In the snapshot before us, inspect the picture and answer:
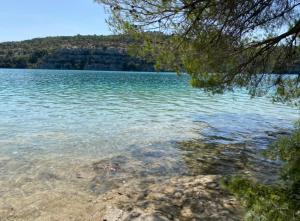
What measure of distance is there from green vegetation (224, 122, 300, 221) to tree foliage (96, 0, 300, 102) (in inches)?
125

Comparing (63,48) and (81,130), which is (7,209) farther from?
(63,48)

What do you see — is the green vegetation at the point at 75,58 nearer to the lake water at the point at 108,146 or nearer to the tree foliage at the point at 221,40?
the lake water at the point at 108,146

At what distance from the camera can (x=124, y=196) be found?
8219 millimetres

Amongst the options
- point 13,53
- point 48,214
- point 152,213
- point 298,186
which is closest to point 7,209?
point 48,214

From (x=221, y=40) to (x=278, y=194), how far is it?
517 centimetres

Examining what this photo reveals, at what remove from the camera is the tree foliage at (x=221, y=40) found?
8038mm

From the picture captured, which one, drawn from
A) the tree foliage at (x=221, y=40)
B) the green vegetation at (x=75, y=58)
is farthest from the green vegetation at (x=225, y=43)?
the green vegetation at (x=75, y=58)

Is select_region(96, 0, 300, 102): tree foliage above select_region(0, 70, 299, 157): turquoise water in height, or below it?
above

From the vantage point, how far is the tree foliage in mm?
8038

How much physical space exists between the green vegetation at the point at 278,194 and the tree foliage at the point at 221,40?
10.4ft

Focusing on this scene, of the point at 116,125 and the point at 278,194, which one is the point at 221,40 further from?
the point at 116,125

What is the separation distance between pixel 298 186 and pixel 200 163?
735 centimetres

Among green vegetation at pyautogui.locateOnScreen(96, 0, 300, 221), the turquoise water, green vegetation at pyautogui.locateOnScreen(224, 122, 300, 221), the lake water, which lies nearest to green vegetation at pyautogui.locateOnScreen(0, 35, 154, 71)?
the turquoise water

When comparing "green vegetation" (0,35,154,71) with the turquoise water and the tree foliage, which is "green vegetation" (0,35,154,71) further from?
the tree foliage
